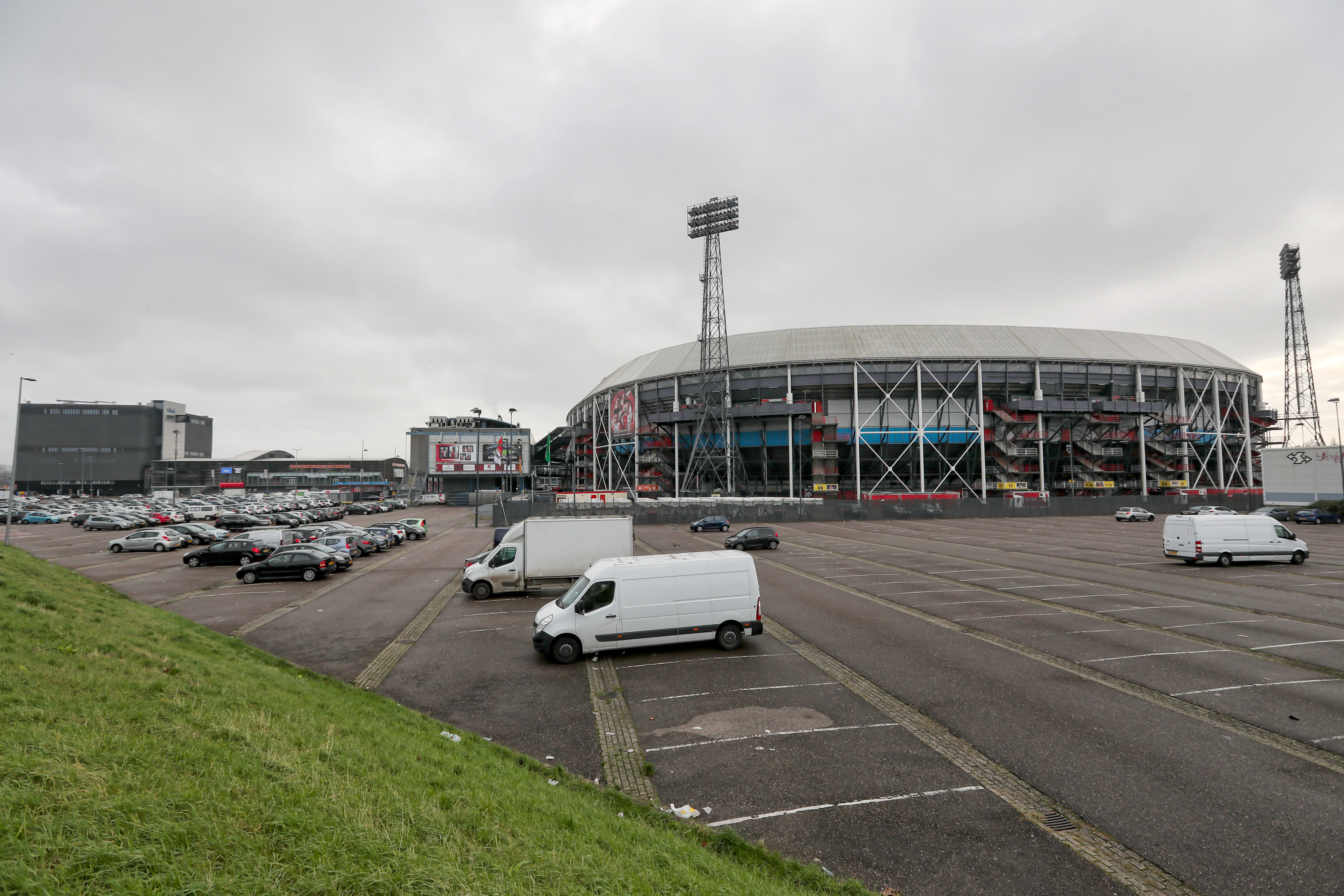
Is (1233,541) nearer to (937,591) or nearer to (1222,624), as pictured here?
(1222,624)

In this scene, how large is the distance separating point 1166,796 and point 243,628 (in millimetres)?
19639

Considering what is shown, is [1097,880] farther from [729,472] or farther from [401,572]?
[729,472]

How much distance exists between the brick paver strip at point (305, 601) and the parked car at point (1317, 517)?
68740 mm

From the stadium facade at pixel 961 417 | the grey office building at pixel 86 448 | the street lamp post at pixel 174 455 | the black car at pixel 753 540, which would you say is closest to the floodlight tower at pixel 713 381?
the stadium facade at pixel 961 417

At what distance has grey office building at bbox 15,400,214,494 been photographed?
127 meters

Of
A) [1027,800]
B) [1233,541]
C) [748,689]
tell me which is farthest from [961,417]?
[1027,800]

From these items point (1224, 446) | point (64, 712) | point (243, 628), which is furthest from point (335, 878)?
point (1224, 446)

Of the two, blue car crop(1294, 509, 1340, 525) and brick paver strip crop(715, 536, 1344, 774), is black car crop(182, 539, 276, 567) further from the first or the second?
blue car crop(1294, 509, 1340, 525)

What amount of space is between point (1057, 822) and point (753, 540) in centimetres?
2715

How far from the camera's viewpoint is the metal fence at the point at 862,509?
54906 millimetres

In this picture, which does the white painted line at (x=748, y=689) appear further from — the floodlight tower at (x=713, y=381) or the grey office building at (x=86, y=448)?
the grey office building at (x=86, y=448)

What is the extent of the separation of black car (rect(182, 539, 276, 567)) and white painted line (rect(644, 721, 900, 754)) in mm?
26198

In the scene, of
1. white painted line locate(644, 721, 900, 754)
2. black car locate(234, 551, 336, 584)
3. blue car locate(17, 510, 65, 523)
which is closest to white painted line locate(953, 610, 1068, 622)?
white painted line locate(644, 721, 900, 754)

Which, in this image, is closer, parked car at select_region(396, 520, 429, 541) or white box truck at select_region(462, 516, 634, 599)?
white box truck at select_region(462, 516, 634, 599)
